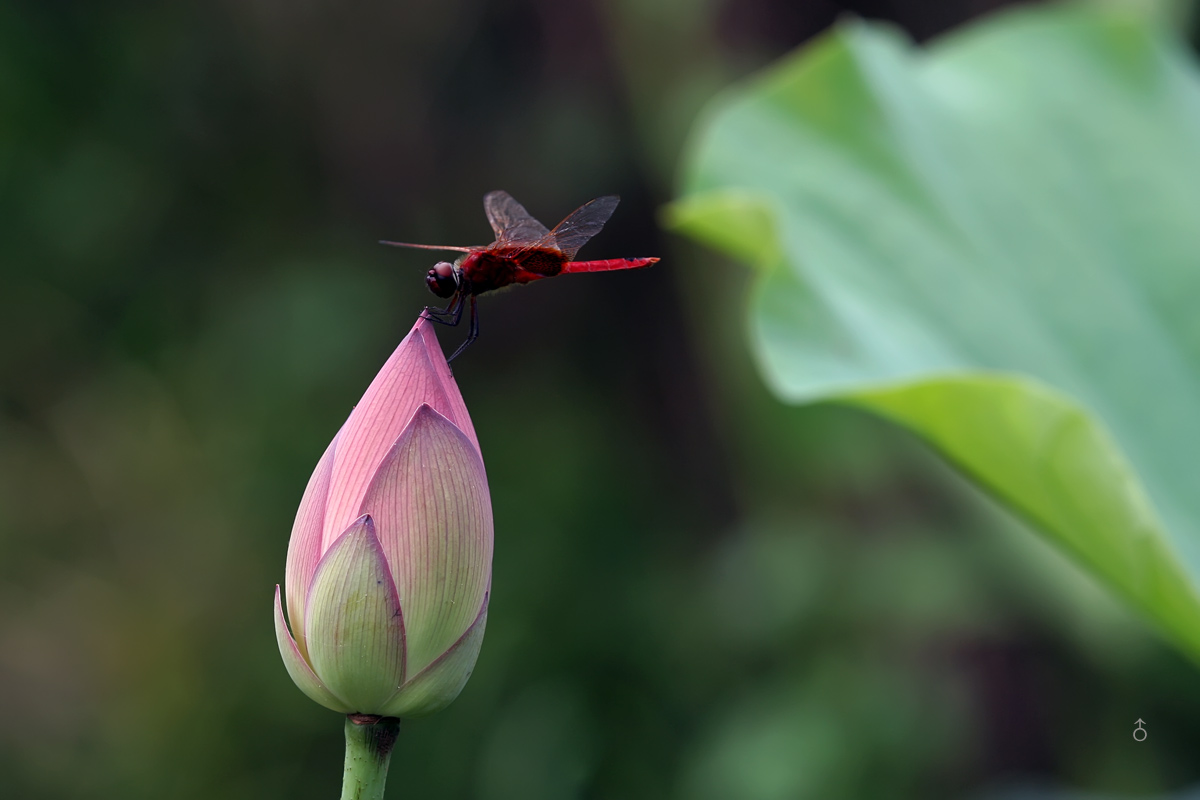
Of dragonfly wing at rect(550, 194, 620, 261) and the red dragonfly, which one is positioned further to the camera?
dragonfly wing at rect(550, 194, 620, 261)

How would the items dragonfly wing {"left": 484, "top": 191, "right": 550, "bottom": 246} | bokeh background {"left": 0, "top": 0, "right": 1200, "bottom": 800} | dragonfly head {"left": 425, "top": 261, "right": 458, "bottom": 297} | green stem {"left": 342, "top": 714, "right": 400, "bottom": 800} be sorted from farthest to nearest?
bokeh background {"left": 0, "top": 0, "right": 1200, "bottom": 800}
dragonfly wing {"left": 484, "top": 191, "right": 550, "bottom": 246}
dragonfly head {"left": 425, "top": 261, "right": 458, "bottom": 297}
green stem {"left": 342, "top": 714, "right": 400, "bottom": 800}

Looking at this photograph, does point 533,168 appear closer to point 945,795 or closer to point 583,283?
point 583,283

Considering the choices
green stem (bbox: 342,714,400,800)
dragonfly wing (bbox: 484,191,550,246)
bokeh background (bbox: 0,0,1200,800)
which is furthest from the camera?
bokeh background (bbox: 0,0,1200,800)

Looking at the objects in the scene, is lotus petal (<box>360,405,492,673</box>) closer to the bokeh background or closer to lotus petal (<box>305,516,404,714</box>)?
lotus petal (<box>305,516,404,714</box>)

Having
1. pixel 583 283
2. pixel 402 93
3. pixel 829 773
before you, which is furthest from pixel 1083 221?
pixel 402 93

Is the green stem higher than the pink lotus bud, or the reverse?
the pink lotus bud

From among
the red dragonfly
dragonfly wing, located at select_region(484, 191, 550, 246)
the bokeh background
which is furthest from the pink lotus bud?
the bokeh background

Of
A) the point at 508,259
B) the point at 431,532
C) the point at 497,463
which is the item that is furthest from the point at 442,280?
the point at 497,463

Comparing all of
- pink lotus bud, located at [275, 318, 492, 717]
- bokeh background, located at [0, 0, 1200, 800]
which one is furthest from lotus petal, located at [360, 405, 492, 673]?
bokeh background, located at [0, 0, 1200, 800]
